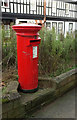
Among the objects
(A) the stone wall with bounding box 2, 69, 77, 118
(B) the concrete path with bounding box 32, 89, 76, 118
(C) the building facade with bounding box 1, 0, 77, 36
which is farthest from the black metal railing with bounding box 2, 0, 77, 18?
(B) the concrete path with bounding box 32, 89, 76, 118

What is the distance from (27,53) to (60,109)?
1.34 meters

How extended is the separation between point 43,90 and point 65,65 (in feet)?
4.30

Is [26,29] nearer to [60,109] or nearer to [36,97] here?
[36,97]

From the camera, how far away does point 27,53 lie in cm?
308

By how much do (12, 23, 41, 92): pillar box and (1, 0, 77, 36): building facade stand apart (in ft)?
25.5

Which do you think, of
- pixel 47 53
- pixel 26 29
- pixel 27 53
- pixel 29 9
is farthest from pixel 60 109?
pixel 29 9

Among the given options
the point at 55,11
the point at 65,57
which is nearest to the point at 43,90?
the point at 65,57

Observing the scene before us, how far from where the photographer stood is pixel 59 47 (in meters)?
4.10

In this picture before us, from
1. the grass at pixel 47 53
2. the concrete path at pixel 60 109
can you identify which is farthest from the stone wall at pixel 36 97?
the grass at pixel 47 53

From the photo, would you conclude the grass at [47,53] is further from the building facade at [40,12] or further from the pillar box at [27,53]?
the building facade at [40,12]

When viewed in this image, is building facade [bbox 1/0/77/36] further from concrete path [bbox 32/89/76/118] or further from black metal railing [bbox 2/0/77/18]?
concrete path [bbox 32/89/76/118]

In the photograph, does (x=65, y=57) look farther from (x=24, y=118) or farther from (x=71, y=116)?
(x=24, y=118)

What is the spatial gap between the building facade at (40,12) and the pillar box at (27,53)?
7.78 m

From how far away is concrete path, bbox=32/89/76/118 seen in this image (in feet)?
9.71
